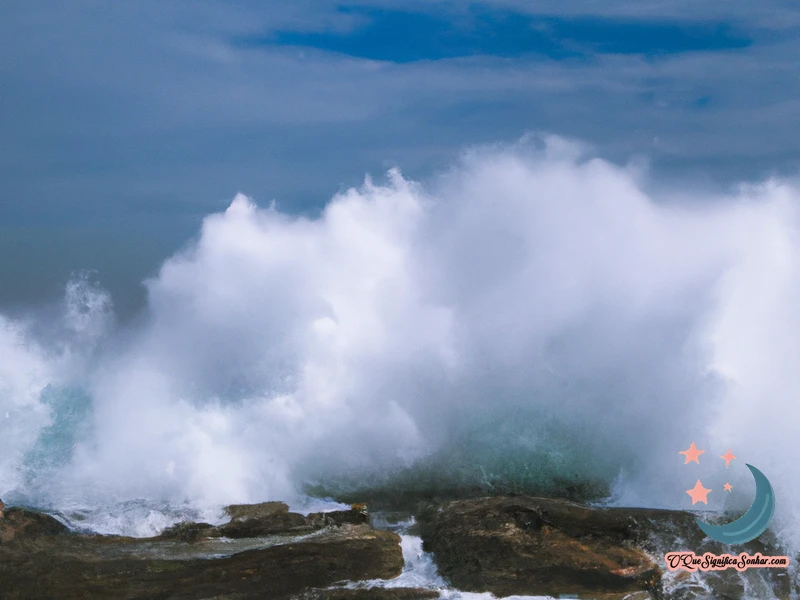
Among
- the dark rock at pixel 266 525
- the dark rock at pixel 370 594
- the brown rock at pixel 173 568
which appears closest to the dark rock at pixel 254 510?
the dark rock at pixel 266 525

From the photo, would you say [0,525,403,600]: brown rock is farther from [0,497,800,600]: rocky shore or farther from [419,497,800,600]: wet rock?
[419,497,800,600]: wet rock

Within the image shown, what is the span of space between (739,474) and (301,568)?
754cm

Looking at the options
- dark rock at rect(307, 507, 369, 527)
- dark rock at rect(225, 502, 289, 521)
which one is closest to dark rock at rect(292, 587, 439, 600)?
dark rock at rect(307, 507, 369, 527)

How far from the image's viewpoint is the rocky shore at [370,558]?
9.50m

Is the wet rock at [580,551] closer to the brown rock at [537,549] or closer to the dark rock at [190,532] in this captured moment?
the brown rock at [537,549]

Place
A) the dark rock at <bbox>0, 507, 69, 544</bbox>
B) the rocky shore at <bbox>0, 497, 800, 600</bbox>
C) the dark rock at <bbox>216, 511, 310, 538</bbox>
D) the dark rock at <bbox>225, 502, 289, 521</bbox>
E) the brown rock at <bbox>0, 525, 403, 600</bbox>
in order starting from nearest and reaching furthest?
the brown rock at <bbox>0, 525, 403, 600</bbox>, the rocky shore at <bbox>0, 497, 800, 600</bbox>, the dark rock at <bbox>0, 507, 69, 544</bbox>, the dark rock at <bbox>216, 511, 310, 538</bbox>, the dark rock at <bbox>225, 502, 289, 521</bbox>

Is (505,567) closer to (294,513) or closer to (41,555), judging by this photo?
(294,513)

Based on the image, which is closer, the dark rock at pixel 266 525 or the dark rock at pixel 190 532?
the dark rock at pixel 190 532

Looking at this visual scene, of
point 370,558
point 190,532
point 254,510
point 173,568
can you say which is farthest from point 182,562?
point 370,558

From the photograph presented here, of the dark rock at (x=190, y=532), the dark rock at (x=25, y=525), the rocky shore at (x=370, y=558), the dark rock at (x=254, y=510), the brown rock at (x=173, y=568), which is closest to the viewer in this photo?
the brown rock at (x=173, y=568)

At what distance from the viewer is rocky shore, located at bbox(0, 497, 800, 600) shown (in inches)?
374

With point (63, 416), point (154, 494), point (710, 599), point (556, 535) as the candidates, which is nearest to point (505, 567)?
point (556, 535)

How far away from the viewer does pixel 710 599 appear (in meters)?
9.75

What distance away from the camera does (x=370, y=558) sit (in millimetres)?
10078
